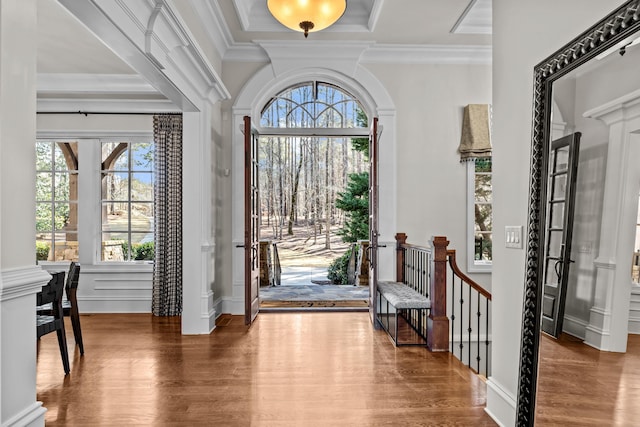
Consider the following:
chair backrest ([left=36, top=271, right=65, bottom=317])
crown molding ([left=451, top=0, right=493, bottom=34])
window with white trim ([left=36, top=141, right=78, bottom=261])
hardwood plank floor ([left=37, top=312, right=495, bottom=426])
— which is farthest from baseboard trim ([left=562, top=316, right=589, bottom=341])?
window with white trim ([left=36, top=141, right=78, bottom=261])

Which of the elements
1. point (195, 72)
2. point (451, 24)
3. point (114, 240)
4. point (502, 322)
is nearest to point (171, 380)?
point (502, 322)

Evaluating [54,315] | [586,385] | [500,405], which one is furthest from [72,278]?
[586,385]

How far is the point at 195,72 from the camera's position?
4.07 metres

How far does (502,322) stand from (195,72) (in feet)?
10.9

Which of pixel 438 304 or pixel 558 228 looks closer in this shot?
pixel 558 228

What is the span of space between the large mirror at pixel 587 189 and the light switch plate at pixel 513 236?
0.16 meters

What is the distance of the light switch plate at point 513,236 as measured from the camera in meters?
2.30

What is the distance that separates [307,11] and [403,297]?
2643 mm

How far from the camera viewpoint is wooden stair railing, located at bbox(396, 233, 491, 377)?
393 centimetres

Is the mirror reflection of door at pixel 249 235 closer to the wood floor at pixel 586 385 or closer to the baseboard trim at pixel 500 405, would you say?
the baseboard trim at pixel 500 405

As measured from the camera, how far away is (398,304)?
13.2 feet

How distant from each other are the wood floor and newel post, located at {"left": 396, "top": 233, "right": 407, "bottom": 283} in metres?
3.33

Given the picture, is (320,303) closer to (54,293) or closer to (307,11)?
(54,293)

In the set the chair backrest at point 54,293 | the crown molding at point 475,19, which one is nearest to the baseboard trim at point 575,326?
the chair backrest at point 54,293
